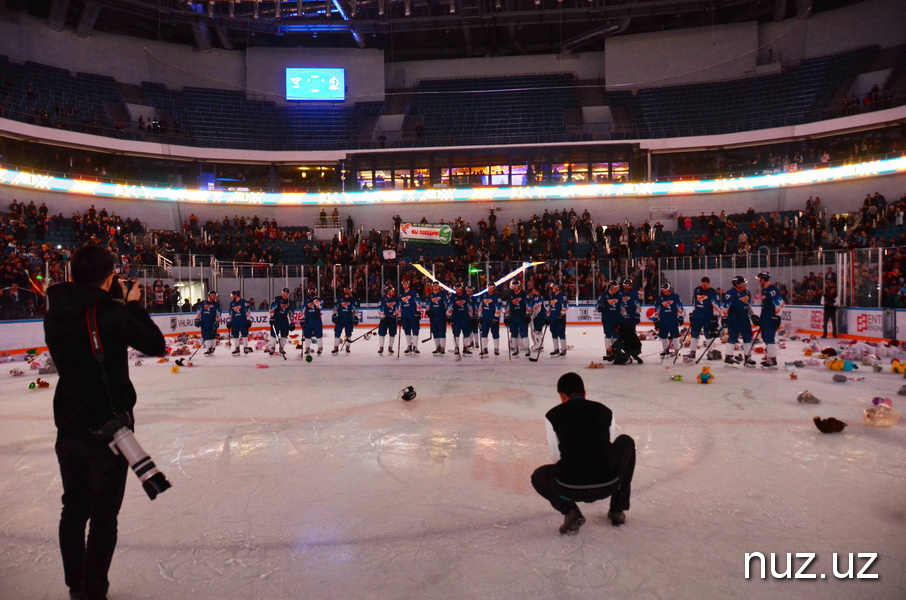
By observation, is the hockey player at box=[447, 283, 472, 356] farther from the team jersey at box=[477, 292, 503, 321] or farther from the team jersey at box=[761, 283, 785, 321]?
the team jersey at box=[761, 283, 785, 321]

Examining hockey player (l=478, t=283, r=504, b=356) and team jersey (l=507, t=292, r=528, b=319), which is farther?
hockey player (l=478, t=283, r=504, b=356)

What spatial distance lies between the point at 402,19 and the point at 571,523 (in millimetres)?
43751

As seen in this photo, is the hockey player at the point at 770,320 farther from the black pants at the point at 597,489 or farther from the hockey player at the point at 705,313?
the black pants at the point at 597,489

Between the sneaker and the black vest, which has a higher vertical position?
the black vest

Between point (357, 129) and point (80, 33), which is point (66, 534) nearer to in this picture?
point (357, 129)

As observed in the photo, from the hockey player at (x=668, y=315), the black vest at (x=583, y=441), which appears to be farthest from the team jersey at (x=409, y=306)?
the black vest at (x=583, y=441)

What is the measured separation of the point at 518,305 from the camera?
53.7ft

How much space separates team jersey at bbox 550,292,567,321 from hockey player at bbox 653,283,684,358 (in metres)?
2.38

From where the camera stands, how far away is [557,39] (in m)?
47.4

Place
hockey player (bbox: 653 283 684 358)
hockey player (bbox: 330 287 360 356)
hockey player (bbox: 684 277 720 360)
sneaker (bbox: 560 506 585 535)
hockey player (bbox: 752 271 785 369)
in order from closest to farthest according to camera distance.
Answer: sneaker (bbox: 560 506 585 535), hockey player (bbox: 752 271 785 369), hockey player (bbox: 684 277 720 360), hockey player (bbox: 653 283 684 358), hockey player (bbox: 330 287 360 356)

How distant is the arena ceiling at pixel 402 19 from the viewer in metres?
40.0

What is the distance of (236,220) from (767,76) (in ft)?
118

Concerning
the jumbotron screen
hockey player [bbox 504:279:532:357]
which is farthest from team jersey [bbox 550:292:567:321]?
the jumbotron screen

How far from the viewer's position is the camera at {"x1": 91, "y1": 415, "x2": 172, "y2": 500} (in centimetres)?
313
